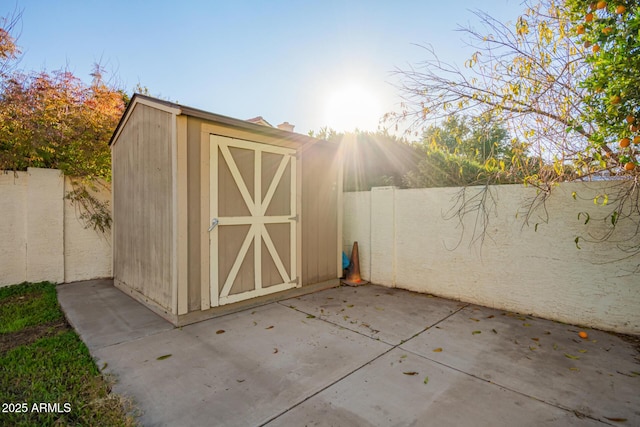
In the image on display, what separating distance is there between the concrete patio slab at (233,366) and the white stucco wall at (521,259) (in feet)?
6.56

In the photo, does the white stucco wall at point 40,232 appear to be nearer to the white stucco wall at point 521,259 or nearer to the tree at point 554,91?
the white stucco wall at point 521,259

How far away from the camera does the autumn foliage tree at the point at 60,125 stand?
14.9ft

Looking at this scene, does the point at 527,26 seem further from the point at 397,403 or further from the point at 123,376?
the point at 123,376

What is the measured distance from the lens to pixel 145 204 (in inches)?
155

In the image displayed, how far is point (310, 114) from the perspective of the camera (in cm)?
572

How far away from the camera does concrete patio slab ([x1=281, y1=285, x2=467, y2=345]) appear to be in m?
3.24

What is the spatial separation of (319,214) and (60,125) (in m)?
4.54

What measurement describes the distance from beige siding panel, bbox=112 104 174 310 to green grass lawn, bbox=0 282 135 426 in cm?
91

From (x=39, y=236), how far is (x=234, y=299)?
3.58 meters

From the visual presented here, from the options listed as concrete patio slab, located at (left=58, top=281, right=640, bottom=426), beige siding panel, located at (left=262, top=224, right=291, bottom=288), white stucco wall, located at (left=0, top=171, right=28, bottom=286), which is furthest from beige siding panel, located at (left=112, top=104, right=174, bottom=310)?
white stucco wall, located at (left=0, top=171, right=28, bottom=286)

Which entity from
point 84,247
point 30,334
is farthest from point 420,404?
point 84,247

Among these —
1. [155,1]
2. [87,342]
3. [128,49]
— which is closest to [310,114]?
[155,1]

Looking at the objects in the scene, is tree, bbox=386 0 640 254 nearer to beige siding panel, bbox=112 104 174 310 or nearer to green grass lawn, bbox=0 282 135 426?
beige siding panel, bbox=112 104 174 310

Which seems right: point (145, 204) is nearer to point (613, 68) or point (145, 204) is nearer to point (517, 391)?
point (517, 391)
